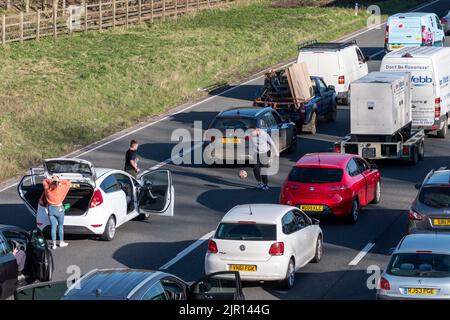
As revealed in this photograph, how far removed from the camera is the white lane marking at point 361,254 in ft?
73.5

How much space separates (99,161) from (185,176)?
2952 mm

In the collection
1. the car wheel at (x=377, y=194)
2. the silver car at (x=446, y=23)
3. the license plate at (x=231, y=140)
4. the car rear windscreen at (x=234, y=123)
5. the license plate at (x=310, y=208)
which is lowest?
the car wheel at (x=377, y=194)

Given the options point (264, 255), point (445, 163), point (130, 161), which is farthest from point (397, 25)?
point (264, 255)

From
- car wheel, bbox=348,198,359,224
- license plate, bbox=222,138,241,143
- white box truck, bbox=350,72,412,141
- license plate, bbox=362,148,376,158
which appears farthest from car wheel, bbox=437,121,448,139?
car wheel, bbox=348,198,359,224

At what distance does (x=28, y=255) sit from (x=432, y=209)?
7.76m

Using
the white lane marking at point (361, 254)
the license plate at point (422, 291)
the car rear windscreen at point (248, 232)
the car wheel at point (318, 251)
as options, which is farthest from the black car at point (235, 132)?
the license plate at point (422, 291)

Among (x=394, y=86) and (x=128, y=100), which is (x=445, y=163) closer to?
(x=394, y=86)

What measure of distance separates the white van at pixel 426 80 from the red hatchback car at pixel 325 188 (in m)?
8.26

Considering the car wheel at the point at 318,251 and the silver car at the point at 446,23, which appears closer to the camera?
the car wheel at the point at 318,251

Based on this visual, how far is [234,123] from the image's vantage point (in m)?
30.8

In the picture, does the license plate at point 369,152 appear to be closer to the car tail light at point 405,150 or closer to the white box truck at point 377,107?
the white box truck at point 377,107

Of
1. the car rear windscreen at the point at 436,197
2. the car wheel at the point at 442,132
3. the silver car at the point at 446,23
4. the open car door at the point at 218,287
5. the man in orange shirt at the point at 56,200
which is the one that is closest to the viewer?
the open car door at the point at 218,287

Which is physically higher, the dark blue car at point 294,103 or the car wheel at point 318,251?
the dark blue car at point 294,103

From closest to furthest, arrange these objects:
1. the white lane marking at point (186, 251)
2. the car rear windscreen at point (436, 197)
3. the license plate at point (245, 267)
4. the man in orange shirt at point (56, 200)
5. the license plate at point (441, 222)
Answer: the license plate at point (245, 267), the license plate at point (441, 222), the car rear windscreen at point (436, 197), the white lane marking at point (186, 251), the man in orange shirt at point (56, 200)
